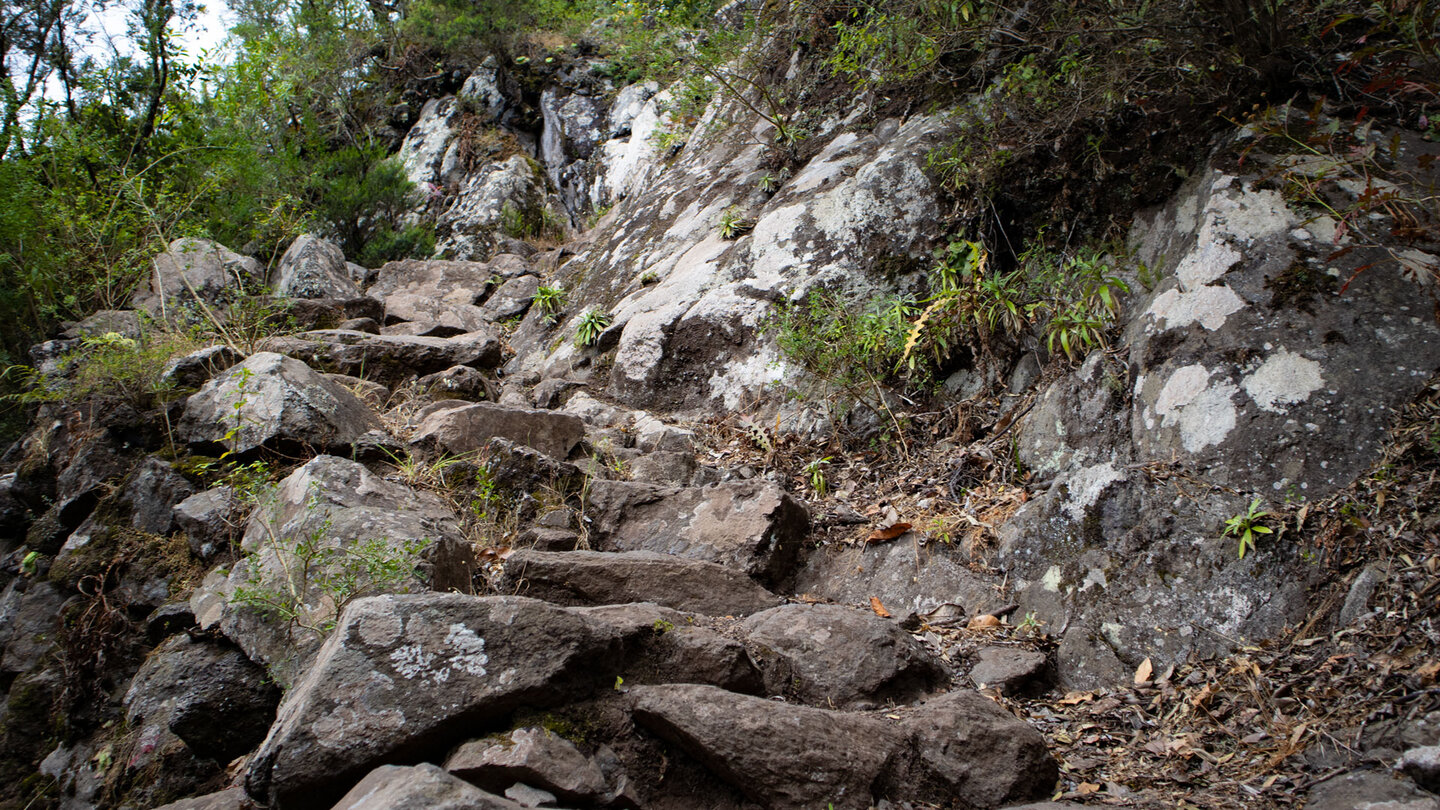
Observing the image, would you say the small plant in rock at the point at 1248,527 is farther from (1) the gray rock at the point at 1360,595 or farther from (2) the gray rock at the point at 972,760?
(2) the gray rock at the point at 972,760

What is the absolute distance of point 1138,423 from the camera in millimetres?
3936

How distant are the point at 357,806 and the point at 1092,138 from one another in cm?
513

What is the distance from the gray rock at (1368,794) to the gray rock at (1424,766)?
3 centimetres

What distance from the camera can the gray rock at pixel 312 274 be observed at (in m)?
7.85

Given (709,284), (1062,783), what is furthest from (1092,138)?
(1062,783)

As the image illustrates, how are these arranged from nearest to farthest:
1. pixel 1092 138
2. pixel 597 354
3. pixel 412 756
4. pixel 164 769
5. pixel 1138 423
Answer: pixel 412 756
pixel 164 769
pixel 1138 423
pixel 1092 138
pixel 597 354

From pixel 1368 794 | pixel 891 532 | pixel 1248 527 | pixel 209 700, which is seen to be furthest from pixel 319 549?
pixel 1248 527

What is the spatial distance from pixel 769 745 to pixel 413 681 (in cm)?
103

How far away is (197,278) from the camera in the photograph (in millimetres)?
6984

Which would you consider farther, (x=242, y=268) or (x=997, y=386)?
(x=242, y=268)

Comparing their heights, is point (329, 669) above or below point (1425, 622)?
above

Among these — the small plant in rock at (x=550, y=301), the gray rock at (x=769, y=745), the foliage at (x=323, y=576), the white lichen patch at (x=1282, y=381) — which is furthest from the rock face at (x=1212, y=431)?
the small plant in rock at (x=550, y=301)

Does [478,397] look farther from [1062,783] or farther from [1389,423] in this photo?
[1389,423]

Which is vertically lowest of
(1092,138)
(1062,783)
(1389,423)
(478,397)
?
(1062,783)
